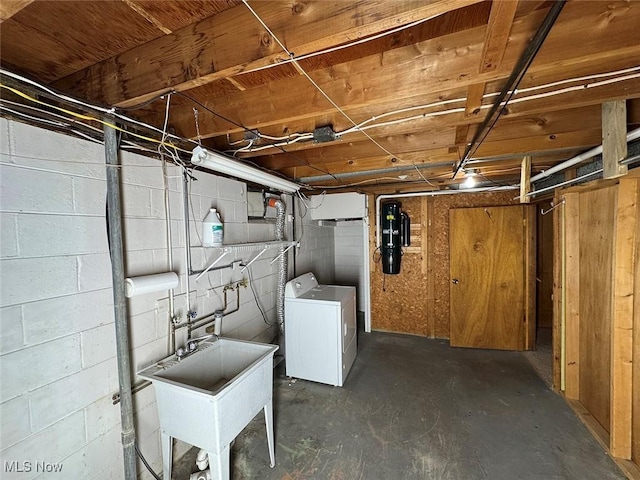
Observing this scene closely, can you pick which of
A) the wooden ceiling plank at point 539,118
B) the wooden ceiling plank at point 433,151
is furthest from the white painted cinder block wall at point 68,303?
the wooden ceiling plank at point 433,151

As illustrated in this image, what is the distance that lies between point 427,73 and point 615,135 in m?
1.21

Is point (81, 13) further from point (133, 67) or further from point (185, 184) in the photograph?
point (185, 184)

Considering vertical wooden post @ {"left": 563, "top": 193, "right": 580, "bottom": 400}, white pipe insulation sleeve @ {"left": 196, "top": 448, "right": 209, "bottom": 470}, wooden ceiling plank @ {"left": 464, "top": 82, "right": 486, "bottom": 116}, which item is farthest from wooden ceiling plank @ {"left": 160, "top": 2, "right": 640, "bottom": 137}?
white pipe insulation sleeve @ {"left": 196, "top": 448, "right": 209, "bottom": 470}

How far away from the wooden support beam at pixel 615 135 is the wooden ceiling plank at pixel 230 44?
139 centimetres

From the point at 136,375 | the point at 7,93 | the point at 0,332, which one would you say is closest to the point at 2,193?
the point at 7,93

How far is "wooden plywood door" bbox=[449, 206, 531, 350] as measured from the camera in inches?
133

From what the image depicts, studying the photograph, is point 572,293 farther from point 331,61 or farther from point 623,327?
point 331,61

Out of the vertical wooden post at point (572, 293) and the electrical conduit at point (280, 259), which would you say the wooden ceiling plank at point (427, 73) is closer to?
the electrical conduit at point (280, 259)

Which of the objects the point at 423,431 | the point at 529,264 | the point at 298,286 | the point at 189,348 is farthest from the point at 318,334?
the point at 529,264

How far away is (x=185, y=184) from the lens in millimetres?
1880

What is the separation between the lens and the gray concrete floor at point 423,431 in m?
1.75

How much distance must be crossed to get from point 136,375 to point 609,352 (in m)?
3.26

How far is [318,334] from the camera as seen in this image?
2709mm

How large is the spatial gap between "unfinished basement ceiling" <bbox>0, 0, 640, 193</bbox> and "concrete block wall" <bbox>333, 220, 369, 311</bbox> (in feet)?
11.0
